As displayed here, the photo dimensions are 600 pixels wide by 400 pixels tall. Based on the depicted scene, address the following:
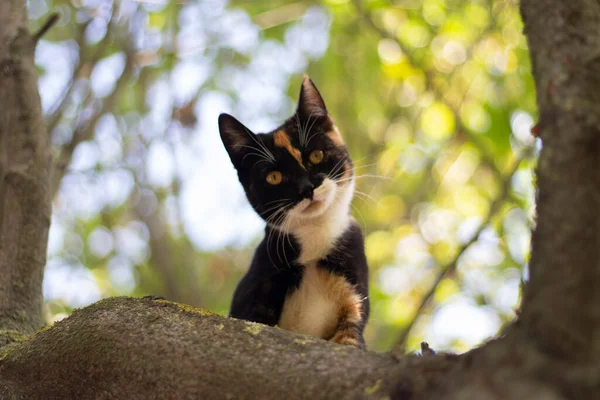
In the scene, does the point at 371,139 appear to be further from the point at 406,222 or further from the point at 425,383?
the point at 425,383

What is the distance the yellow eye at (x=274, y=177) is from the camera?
3.89 meters

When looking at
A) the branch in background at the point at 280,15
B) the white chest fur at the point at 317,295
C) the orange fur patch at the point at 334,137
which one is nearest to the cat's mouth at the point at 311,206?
the white chest fur at the point at 317,295

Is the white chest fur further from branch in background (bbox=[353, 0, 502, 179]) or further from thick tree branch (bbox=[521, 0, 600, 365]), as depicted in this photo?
branch in background (bbox=[353, 0, 502, 179])

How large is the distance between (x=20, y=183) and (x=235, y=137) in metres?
1.41

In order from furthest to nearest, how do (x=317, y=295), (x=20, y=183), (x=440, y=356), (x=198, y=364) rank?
(x=317, y=295), (x=20, y=183), (x=198, y=364), (x=440, y=356)

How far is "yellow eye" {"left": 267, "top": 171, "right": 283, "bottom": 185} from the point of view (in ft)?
12.8

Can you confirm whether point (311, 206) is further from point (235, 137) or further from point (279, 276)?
point (235, 137)

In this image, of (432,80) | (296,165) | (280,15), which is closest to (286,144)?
(296,165)

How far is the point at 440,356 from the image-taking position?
5.75ft

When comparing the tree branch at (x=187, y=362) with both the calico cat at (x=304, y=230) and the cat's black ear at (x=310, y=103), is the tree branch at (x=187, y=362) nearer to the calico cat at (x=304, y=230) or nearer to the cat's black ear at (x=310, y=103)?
the calico cat at (x=304, y=230)

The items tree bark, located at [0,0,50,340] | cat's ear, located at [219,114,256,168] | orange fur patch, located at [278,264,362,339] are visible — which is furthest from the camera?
cat's ear, located at [219,114,256,168]

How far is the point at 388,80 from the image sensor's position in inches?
297

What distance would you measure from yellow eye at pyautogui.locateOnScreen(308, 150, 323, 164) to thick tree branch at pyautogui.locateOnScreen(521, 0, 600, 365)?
222 cm

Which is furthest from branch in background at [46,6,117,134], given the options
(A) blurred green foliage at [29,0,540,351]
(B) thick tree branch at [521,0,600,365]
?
(B) thick tree branch at [521,0,600,365]
